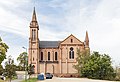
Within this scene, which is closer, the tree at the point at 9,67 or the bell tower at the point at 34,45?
the tree at the point at 9,67

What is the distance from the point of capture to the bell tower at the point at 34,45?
105431mm

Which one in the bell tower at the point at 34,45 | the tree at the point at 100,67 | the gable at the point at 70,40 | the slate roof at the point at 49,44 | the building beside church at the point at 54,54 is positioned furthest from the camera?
the slate roof at the point at 49,44

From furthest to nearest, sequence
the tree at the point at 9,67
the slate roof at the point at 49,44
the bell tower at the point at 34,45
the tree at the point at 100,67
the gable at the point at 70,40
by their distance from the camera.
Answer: the slate roof at the point at 49,44, the gable at the point at 70,40, the bell tower at the point at 34,45, the tree at the point at 100,67, the tree at the point at 9,67

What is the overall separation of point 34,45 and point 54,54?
8.43 metres

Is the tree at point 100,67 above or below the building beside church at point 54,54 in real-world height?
below

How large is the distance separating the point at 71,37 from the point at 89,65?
2769 cm

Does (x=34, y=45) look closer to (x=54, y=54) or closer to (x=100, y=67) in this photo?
(x=54, y=54)

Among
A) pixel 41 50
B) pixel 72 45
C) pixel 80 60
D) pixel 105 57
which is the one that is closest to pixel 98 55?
pixel 105 57

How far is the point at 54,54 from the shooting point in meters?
110

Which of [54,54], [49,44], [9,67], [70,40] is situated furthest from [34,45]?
[9,67]

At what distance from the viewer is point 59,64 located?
350 feet

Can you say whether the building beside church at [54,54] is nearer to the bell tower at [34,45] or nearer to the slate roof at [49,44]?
the bell tower at [34,45]

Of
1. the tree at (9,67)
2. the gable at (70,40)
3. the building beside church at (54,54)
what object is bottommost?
the tree at (9,67)

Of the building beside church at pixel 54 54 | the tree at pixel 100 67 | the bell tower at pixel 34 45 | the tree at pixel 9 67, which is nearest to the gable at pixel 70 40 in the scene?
the building beside church at pixel 54 54
